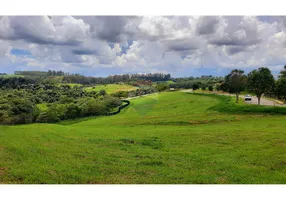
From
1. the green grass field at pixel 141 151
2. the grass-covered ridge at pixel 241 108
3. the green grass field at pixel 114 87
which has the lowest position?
the green grass field at pixel 141 151

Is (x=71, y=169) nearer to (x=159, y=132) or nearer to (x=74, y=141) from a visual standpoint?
(x=74, y=141)

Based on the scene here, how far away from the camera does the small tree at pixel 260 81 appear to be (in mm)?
16188

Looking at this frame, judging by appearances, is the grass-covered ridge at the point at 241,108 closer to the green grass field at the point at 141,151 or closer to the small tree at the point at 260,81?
the small tree at the point at 260,81

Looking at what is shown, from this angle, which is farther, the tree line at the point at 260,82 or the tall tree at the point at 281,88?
the tall tree at the point at 281,88

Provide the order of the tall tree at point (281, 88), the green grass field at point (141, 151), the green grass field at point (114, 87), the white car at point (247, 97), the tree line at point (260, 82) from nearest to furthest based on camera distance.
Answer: the green grass field at point (141, 151) < the green grass field at point (114, 87) < the tree line at point (260, 82) < the tall tree at point (281, 88) < the white car at point (247, 97)

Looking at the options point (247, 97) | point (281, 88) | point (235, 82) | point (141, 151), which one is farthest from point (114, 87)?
point (247, 97)

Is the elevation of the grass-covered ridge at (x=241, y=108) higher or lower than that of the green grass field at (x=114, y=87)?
lower

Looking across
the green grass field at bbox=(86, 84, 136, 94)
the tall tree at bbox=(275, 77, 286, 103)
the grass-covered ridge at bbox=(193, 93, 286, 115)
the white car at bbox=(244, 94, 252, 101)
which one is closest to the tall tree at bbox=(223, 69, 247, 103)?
the white car at bbox=(244, 94, 252, 101)

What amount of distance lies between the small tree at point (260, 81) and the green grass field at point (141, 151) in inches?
118

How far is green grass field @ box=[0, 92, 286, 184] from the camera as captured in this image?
831cm

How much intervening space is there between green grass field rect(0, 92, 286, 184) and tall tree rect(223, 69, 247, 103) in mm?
3952

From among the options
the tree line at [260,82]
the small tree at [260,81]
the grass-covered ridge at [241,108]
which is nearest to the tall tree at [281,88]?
the tree line at [260,82]

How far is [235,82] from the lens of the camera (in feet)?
64.7

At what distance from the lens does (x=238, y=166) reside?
8.78 meters
